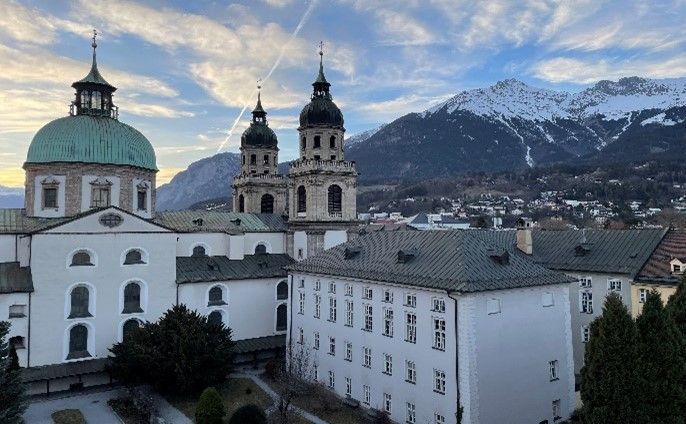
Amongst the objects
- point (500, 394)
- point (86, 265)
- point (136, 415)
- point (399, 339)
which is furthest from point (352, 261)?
point (86, 265)

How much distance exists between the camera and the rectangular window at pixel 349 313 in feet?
123

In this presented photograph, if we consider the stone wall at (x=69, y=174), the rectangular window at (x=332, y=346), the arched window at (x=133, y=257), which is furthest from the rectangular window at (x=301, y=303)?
the stone wall at (x=69, y=174)

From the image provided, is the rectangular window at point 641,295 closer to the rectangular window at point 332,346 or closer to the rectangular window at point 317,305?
the rectangular window at point 332,346

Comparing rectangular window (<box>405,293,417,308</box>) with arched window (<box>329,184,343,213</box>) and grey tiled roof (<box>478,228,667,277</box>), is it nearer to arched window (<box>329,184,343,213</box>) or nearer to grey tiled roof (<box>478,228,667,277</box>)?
grey tiled roof (<box>478,228,667,277</box>)

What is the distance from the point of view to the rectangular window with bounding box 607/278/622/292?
38750 mm

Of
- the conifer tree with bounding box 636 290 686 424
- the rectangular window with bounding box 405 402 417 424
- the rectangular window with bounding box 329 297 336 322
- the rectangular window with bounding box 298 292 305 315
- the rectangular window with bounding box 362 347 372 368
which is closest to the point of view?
the conifer tree with bounding box 636 290 686 424

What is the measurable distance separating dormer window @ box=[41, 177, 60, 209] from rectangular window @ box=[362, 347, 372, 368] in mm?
28316

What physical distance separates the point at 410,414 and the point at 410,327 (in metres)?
5.22

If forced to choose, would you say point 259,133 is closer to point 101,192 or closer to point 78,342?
point 101,192

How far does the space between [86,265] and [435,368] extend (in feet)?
91.7

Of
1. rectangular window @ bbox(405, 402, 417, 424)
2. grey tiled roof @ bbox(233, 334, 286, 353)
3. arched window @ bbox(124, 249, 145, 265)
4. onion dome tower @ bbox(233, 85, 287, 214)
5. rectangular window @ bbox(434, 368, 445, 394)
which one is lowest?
rectangular window @ bbox(405, 402, 417, 424)

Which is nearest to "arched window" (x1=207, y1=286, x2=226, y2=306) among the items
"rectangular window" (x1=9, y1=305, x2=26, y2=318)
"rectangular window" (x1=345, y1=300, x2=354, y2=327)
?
"rectangular window" (x1=9, y1=305, x2=26, y2=318)

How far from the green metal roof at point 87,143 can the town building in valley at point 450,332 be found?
71.8 ft

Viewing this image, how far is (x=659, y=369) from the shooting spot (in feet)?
71.6
